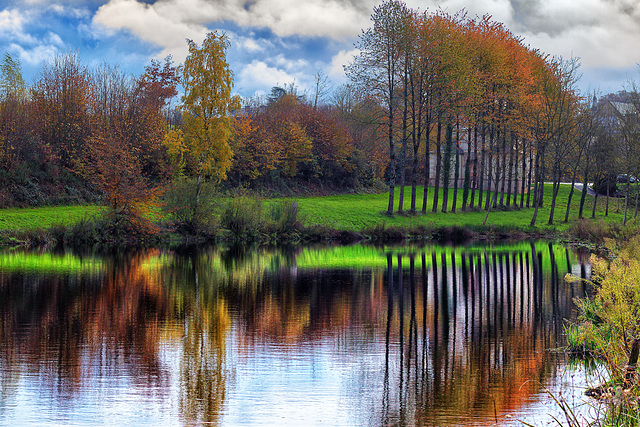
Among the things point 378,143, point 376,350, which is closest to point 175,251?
point 376,350

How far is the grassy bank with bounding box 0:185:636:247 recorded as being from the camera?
34.6m

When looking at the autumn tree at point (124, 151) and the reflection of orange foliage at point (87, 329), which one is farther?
the autumn tree at point (124, 151)

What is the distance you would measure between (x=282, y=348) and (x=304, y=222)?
97.9 ft

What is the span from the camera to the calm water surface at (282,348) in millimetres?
7812

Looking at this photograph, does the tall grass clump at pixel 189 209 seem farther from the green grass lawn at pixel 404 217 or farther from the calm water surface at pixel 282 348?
the calm water surface at pixel 282 348

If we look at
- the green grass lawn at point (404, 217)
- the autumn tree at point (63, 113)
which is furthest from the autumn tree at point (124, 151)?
the green grass lawn at point (404, 217)

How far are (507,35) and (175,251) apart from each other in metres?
31.3

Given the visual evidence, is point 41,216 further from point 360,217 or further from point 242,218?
point 360,217

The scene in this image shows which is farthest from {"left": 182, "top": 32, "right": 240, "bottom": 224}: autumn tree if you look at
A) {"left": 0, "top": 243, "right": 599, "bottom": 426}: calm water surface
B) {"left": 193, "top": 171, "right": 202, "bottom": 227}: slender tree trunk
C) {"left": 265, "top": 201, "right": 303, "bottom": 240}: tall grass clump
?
{"left": 0, "top": 243, "right": 599, "bottom": 426}: calm water surface

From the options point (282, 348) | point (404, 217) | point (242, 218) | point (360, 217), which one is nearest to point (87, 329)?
point (282, 348)

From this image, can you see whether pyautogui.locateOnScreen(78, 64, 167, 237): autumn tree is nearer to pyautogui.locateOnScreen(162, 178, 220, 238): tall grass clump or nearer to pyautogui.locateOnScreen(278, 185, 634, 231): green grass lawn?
pyautogui.locateOnScreen(162, 178, 220, 238): tall grass clump

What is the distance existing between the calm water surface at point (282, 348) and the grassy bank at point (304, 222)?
13.8m

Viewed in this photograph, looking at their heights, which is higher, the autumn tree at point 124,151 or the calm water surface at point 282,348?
the autumn tree at point 124,151

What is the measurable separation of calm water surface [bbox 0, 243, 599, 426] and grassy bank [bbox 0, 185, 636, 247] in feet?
45.3
